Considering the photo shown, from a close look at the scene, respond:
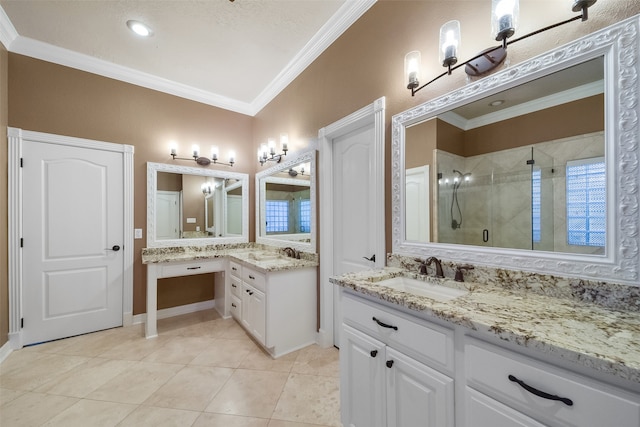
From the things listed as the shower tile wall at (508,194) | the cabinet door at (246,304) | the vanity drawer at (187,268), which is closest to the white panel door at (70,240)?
the vanity drawer at (187,268)

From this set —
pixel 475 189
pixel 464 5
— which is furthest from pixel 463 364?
pixel 464 5

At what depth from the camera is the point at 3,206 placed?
2.33 meters

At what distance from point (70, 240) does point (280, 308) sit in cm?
250

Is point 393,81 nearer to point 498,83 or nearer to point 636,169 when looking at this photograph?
point 498,83

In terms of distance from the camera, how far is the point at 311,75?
103 inches

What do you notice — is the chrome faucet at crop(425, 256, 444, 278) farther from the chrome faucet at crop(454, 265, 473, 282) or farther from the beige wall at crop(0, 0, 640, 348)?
the beige wall at crop(0, 0, 640, 348)

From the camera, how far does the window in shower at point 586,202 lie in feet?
3.26

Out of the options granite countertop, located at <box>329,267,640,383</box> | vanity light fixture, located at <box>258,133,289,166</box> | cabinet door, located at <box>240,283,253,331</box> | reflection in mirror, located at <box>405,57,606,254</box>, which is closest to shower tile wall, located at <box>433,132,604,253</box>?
reflection in mirror, located at <box>405,57,606,254</box>

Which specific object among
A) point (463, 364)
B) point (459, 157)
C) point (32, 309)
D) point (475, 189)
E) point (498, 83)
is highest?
point (498, 83)

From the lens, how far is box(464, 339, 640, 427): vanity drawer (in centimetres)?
62

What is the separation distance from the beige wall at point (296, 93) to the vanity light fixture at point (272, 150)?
0.36 feet

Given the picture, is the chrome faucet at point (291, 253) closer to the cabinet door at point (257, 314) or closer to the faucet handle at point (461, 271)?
the cabinet door at point (257, 314)

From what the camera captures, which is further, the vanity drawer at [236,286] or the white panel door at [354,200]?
the vanity drawer at [236,286]

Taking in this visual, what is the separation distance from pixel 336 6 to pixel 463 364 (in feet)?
8.70
